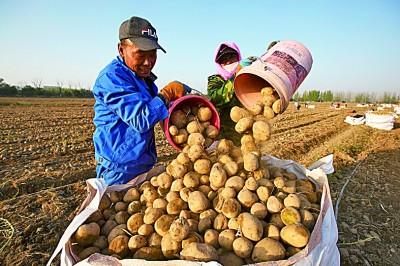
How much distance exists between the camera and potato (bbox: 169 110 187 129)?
2758 millimetres

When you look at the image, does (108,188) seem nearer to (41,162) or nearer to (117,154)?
(117,154)

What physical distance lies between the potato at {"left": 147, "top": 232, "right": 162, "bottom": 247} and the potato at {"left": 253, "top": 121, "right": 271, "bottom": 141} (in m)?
1.14

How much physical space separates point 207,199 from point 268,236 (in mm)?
520

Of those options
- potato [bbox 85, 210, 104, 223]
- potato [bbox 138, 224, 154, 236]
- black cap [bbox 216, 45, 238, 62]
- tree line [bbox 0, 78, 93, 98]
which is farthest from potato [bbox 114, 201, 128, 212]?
tree line [bbox 0, 78, 93, 98]

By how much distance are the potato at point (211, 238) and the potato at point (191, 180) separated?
1.54ft

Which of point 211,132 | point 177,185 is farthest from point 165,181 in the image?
point 211,132

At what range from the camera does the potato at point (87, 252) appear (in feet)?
6.22

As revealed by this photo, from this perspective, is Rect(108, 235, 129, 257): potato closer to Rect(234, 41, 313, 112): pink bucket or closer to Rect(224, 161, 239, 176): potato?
Rect(224, 161, 239, 176): potato

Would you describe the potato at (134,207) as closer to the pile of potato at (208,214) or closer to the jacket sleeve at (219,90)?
the pile of potato at (208,214)

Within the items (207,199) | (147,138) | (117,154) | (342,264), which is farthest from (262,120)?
(342,264)

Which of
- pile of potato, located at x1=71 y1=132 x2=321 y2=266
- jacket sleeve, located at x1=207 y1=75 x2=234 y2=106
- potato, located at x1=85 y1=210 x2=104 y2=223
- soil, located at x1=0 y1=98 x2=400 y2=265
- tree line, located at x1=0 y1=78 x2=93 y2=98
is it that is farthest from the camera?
tree line, located at x1=0 y1=78 x2=93 y2=98

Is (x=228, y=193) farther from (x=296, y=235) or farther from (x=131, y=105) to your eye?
(x=131, y=105)

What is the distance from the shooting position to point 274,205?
208 cm

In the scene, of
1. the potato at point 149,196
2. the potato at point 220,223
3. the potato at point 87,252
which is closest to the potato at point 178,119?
the potato at point 149,196
